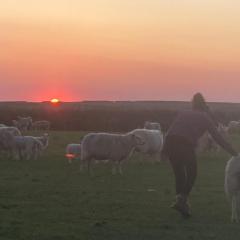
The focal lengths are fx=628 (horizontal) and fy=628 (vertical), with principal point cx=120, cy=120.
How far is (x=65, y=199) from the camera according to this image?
14.9 meters

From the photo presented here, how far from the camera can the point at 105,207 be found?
44.9 ft

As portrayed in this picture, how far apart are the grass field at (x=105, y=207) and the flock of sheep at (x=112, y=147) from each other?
2.14 feet

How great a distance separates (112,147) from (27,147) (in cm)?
877

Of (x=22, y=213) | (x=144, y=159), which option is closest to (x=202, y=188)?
(x=22, y=213)

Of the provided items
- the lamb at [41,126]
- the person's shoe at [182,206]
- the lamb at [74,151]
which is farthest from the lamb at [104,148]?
the lamb at [41,126]

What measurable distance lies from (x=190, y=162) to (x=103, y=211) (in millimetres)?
2176

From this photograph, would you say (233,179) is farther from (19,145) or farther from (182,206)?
(19,145)

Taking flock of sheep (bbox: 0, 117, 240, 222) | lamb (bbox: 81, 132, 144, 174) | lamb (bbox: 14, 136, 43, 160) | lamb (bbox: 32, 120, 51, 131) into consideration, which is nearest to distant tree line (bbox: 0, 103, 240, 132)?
lamb (bbox: 32, 120, 51, 131)

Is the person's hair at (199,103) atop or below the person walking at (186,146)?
atop

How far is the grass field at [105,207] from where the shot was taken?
10703 millimetres

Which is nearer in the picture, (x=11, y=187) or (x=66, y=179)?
(x=11, y=187)

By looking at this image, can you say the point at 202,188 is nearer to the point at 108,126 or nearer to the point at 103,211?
the point at 103,211

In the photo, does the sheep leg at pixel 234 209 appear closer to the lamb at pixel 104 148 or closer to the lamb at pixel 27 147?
the lamb at pixel 104 148

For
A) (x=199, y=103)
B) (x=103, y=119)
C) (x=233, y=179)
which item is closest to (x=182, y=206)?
(x=233, y=179)
